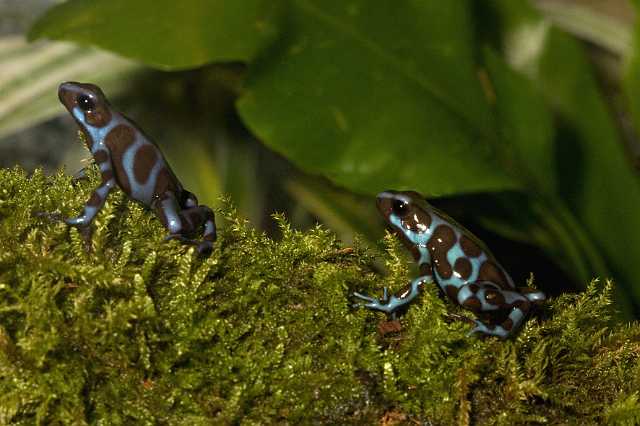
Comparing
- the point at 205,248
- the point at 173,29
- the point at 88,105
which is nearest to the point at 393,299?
the point at 205,248

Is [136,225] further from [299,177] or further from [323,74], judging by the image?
[299,177]

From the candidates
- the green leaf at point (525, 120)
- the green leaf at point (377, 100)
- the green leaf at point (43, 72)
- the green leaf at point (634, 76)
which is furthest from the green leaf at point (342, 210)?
the green leaf at point (634, 76)

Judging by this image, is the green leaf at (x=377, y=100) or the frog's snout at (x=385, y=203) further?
the green leaf at (x=377, y=100)

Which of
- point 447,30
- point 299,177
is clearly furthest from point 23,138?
point 447,30

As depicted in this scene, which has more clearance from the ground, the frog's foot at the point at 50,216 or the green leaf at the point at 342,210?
the frog's foot at the point at 50,216

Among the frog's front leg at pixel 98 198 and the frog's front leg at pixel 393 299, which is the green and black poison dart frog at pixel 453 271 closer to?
Answer: the frog's front leg at pixel 393 299

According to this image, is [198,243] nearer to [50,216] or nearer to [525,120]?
[50,216]

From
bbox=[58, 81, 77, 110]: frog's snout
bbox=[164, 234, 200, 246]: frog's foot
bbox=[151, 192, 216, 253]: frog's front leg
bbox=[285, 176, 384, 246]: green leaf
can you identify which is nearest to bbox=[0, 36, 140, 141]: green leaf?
bbox=[285, 176, 384, 246]: green leaf
